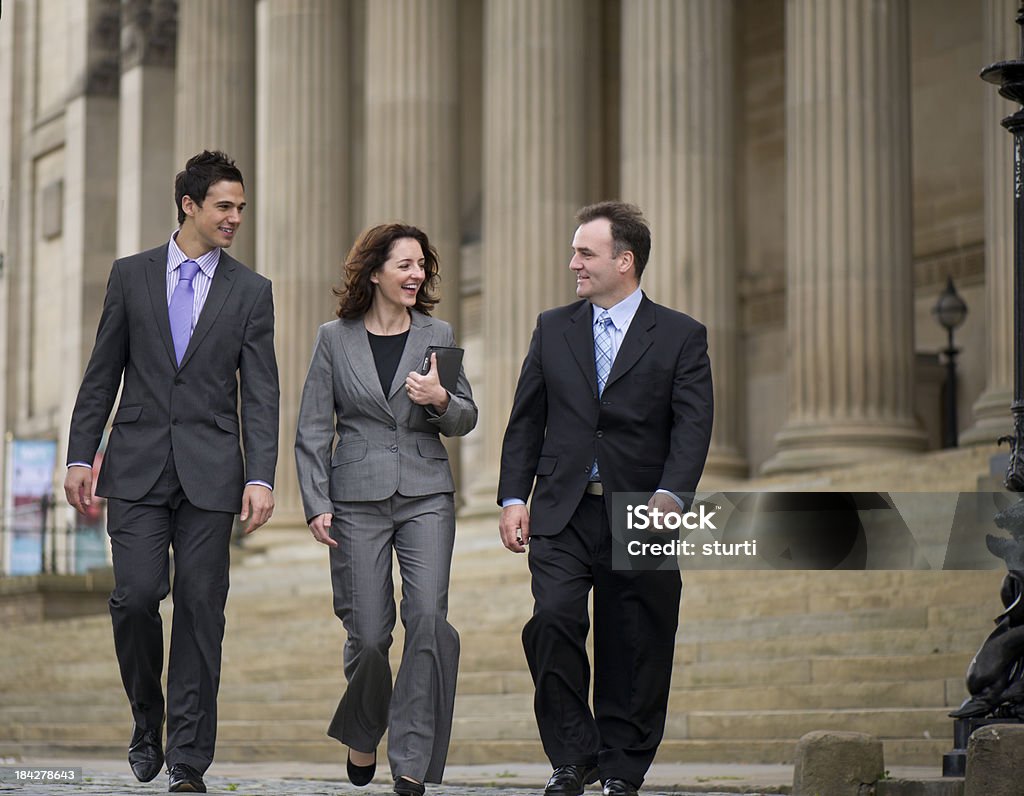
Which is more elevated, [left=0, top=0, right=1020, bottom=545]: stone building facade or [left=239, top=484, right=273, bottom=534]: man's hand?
[left=0, top=0, right=1020, bottom=545]: stone building facade

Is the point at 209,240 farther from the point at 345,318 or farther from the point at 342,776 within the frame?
the point at 342,776

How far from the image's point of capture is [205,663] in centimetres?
863

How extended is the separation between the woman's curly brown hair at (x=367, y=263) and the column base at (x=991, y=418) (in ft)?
39.5

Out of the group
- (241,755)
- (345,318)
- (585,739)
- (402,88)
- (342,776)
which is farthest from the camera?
(402,88)

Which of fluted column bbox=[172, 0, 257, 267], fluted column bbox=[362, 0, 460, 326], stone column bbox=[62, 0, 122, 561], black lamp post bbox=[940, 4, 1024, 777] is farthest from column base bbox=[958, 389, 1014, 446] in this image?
stone column bbox=[62, 0, 122, 561]

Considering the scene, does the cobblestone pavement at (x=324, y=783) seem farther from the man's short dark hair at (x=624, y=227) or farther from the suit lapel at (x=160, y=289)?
the man's short dark hair at (x=624, y=227)

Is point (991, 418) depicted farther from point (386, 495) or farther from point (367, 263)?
point (386, 495)

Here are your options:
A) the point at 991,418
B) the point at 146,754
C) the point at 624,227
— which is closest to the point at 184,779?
the point at 146,754

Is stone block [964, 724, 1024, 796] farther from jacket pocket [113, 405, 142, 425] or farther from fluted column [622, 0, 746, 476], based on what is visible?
fluted column [622, 0, 746, 476]

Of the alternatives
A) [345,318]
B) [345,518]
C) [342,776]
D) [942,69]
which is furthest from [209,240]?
[942,69]

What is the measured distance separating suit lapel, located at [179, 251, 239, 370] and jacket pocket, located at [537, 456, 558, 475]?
5.06 ft

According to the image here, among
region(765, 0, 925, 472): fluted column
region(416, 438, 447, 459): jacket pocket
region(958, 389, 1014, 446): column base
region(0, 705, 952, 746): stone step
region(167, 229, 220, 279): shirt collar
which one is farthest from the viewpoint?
region(765, 0, 925, 472): fluted column

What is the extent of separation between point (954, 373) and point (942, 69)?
19.3ft

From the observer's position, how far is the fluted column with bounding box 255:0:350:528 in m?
29.9
